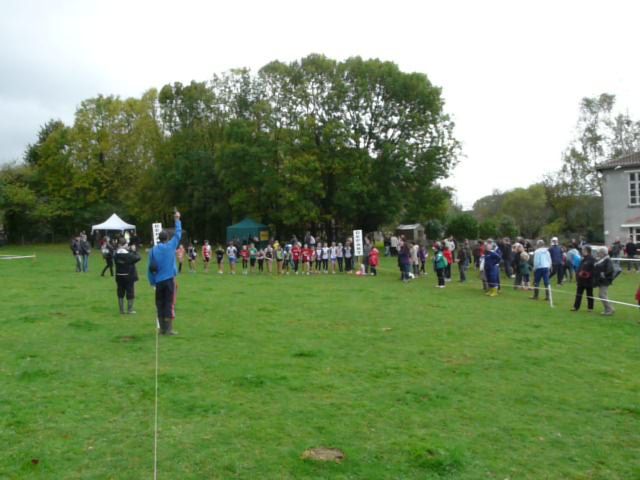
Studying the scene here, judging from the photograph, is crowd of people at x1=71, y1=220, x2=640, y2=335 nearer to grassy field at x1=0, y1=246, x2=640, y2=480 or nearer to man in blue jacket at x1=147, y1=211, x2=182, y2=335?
man in blue jacket at x1=147, y1=211, x2=182, y2=335

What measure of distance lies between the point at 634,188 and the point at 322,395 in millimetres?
37199

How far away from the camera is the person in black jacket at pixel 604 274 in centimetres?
1334

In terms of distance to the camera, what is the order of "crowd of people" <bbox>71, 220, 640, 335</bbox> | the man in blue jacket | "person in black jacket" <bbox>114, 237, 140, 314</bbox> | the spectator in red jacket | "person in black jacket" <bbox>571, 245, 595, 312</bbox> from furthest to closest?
1. the spectator in red jacket
2. "person in black jacket" <bbox>571, 245, 595, 312</bbox>
3. "person in black jacket" <bbox>114, 237, 140, 314</bbox>
4. "crowd of people" <bbox>71, 220, 640, 335</bbox>
5. the man in blue jacket

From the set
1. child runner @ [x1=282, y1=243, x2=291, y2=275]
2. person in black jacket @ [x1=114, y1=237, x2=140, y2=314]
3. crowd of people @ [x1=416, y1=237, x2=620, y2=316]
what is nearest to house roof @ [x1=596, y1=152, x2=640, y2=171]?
crowd of people @ [x1=416, y1=237, x2=620, y2=316]

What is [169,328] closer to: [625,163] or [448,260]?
[448,260]

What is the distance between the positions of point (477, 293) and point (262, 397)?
12697 mm

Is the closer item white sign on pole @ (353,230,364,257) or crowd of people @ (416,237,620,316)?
crowd of people @ (416,237,620,316)

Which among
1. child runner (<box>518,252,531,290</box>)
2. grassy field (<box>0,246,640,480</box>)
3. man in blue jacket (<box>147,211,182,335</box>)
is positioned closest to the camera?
grassy field (<box>0,246,640,480</box>)

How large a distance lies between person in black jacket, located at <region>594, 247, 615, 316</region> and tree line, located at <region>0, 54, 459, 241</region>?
25308mm

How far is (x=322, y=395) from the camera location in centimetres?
673

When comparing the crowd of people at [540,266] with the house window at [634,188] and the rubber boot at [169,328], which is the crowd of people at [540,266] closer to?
the rubber boot at [169,328]

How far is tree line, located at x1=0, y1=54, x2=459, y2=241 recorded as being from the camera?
3988cm

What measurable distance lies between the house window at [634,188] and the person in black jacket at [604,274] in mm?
27525

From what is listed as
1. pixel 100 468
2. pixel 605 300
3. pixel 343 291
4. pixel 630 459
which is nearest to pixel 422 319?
pixel 605 300
